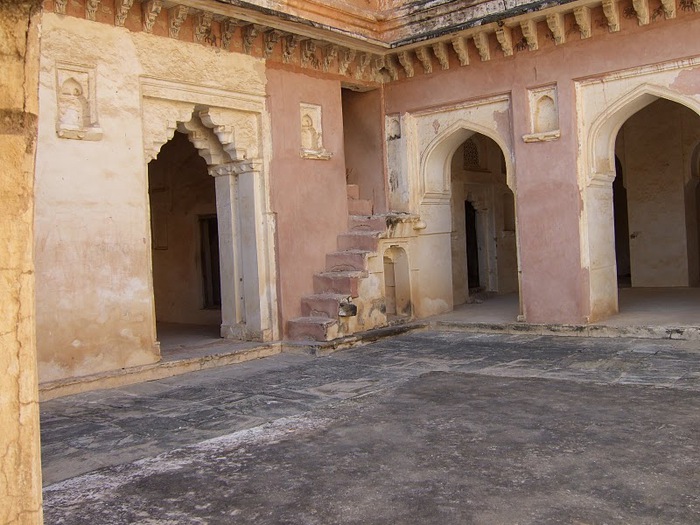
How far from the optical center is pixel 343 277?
9398 mm

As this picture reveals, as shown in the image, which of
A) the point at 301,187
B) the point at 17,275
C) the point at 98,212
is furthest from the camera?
the point at 301,187

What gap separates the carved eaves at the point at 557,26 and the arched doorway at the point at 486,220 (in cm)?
400

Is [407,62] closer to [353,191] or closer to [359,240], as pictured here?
[353,191]

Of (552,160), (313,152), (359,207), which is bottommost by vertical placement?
(359,207)

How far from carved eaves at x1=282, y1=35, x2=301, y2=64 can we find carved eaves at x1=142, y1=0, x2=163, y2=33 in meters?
1.82

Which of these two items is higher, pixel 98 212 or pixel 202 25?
pixel 202 25

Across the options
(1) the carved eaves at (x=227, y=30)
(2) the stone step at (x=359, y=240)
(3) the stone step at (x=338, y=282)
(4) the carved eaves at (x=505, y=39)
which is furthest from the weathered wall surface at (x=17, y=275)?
(4) the carved eaves at (x=505, y=39)

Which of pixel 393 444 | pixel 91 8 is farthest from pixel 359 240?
pixel 393 444

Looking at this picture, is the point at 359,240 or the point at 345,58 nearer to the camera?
the point at 359,240

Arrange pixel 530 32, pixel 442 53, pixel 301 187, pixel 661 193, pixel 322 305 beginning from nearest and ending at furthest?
1. pixel 530 32
2. pixel 322 305
3. pixel 301 187
4. pixel 442 53
5. pixel 661 193

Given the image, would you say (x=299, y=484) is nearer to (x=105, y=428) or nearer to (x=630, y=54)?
(x=105, y=428)

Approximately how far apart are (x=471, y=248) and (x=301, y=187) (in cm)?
506

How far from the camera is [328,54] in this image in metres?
9.80

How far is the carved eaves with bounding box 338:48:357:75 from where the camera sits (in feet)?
32.8
